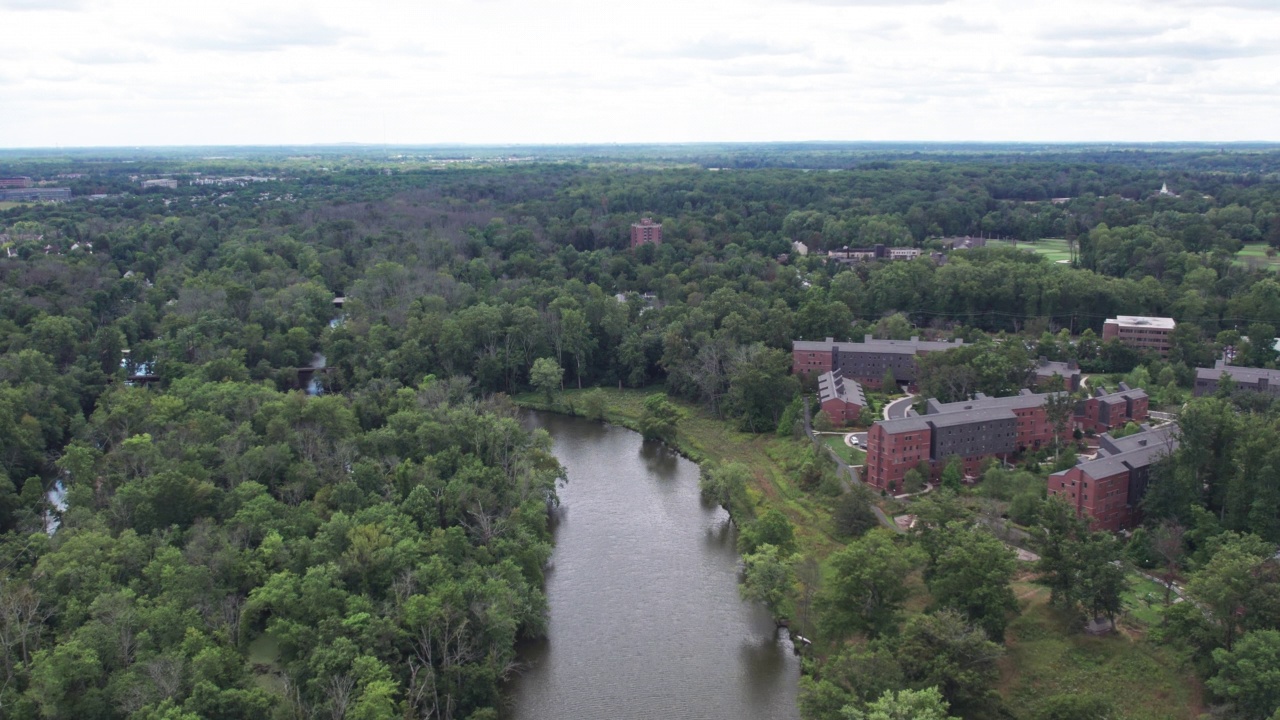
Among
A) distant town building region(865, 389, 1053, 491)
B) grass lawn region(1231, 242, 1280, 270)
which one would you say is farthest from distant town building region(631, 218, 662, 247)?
distant town building region(865, 389, 1053, 491)

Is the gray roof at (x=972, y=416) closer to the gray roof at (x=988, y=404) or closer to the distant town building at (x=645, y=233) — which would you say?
the gray roof at (x=988, y=404)

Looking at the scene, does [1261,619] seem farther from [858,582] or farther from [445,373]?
[445,373]

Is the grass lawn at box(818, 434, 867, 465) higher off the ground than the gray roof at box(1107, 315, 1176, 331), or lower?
lower

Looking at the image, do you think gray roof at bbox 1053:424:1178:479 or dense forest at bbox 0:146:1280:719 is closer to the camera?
dense forest at bbox 0:146:1280:719

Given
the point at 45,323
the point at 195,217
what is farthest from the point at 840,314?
the point at 195,217

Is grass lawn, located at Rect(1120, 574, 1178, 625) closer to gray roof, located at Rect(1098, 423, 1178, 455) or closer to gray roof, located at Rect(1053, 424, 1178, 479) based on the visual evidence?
gray roof, located at Rect(1053, 424, 1178, 479)

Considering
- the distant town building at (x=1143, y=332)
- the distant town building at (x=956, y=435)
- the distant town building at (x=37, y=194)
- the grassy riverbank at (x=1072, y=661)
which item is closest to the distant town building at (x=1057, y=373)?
the distant town building at (x=956, y=435)

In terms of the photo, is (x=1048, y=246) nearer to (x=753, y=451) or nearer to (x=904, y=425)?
(x=753, y=451)

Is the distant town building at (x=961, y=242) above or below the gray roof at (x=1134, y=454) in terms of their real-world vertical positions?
above

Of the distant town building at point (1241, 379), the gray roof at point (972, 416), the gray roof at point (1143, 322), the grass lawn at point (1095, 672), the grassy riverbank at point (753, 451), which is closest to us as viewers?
the grass lawn at point (1095, 672)
